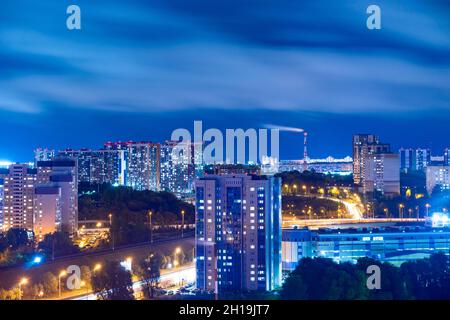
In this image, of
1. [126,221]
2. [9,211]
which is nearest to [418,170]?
[126,221]

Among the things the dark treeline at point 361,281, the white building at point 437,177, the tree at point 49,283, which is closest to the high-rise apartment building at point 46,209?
the tree at point 49,283

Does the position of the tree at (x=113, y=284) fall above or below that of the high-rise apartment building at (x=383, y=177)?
below

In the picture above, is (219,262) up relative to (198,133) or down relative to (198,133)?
down

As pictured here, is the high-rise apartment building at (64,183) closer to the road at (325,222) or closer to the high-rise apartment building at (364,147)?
the road at (325,222)

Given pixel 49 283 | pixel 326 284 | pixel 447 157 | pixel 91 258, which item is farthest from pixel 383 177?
pixel 49 283

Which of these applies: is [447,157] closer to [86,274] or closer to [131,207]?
[131,207]
